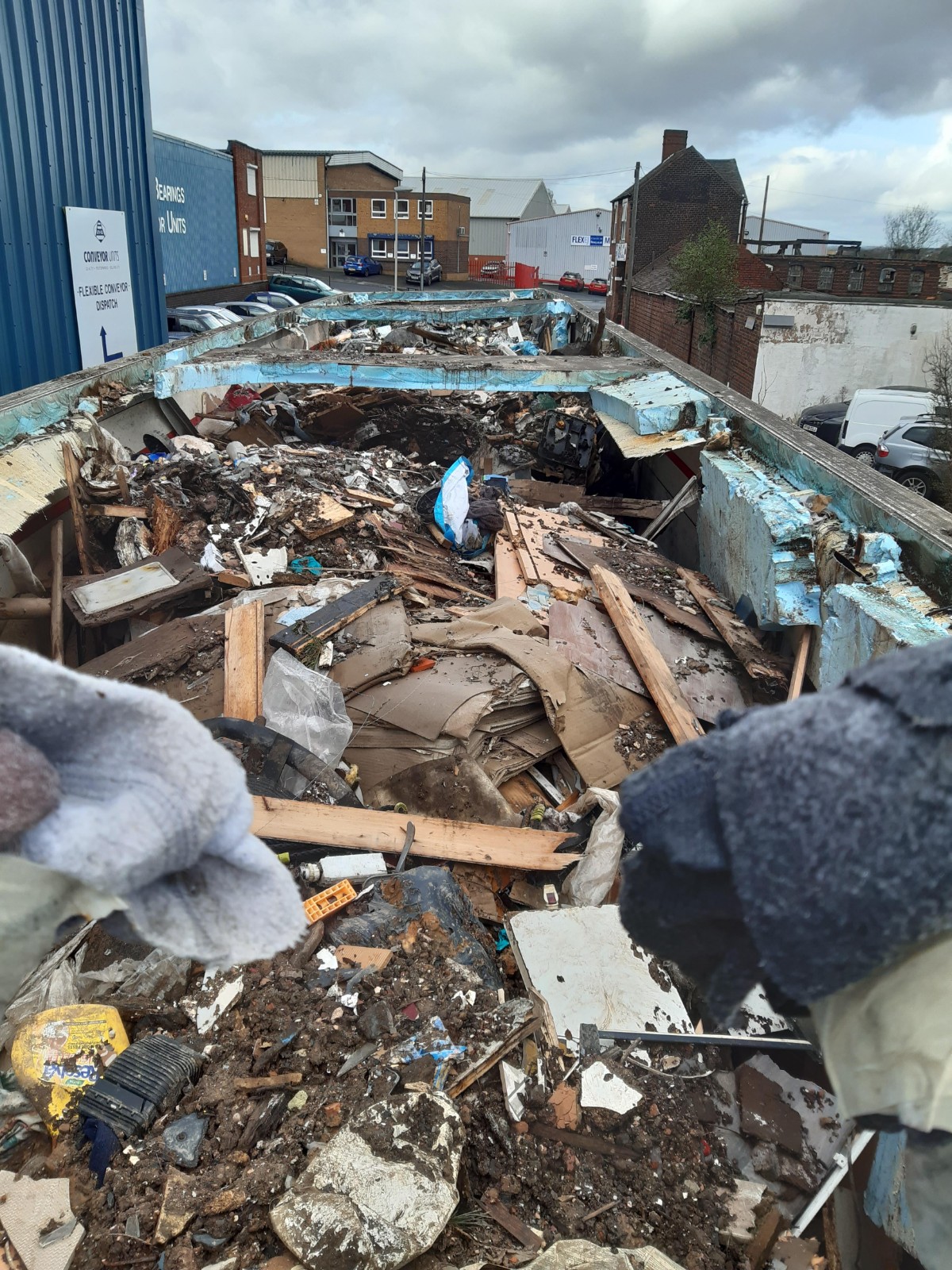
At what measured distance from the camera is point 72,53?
734 centimetres

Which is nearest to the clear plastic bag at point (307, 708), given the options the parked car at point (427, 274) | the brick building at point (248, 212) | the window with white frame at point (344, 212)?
the brick building at point (248, 212)

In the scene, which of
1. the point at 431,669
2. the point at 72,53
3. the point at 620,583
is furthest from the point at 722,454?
the point at 72,53

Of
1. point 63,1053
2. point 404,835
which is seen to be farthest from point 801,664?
point 63,1053

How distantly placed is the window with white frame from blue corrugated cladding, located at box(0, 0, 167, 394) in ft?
165

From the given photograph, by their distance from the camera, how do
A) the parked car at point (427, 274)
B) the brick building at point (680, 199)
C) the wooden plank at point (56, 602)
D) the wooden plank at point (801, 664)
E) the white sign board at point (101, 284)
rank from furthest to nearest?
the parked car at point (427, 274) → the brick building at point (680, 199) → the white sign board at point (101, 284) → the wooden plank at point (56, 602) → the wooden plank at point (801, 664)

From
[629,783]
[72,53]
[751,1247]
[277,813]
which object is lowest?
[751,1247]

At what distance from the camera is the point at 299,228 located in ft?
160

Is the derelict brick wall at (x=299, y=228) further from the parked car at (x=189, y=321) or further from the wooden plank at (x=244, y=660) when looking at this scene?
the wooden plank at (x=244, y=660)

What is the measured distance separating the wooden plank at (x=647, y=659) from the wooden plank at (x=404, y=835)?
1004 millimetres

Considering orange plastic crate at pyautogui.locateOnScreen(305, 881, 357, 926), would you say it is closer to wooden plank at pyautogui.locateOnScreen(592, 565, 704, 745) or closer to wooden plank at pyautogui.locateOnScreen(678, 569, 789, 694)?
wooden plank at pyautogui.locateOnScreen(592, 565, 704, 745)

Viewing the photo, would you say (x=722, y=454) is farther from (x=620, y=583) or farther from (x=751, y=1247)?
(x=751, y=1247)

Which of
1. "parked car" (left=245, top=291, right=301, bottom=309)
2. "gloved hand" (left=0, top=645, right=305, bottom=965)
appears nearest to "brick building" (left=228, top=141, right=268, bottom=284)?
"parked car" (left=245, top=291, right=301, bottom=309)

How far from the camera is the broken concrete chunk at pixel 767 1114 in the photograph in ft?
8.77

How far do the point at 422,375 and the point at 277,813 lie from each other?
6017mm
